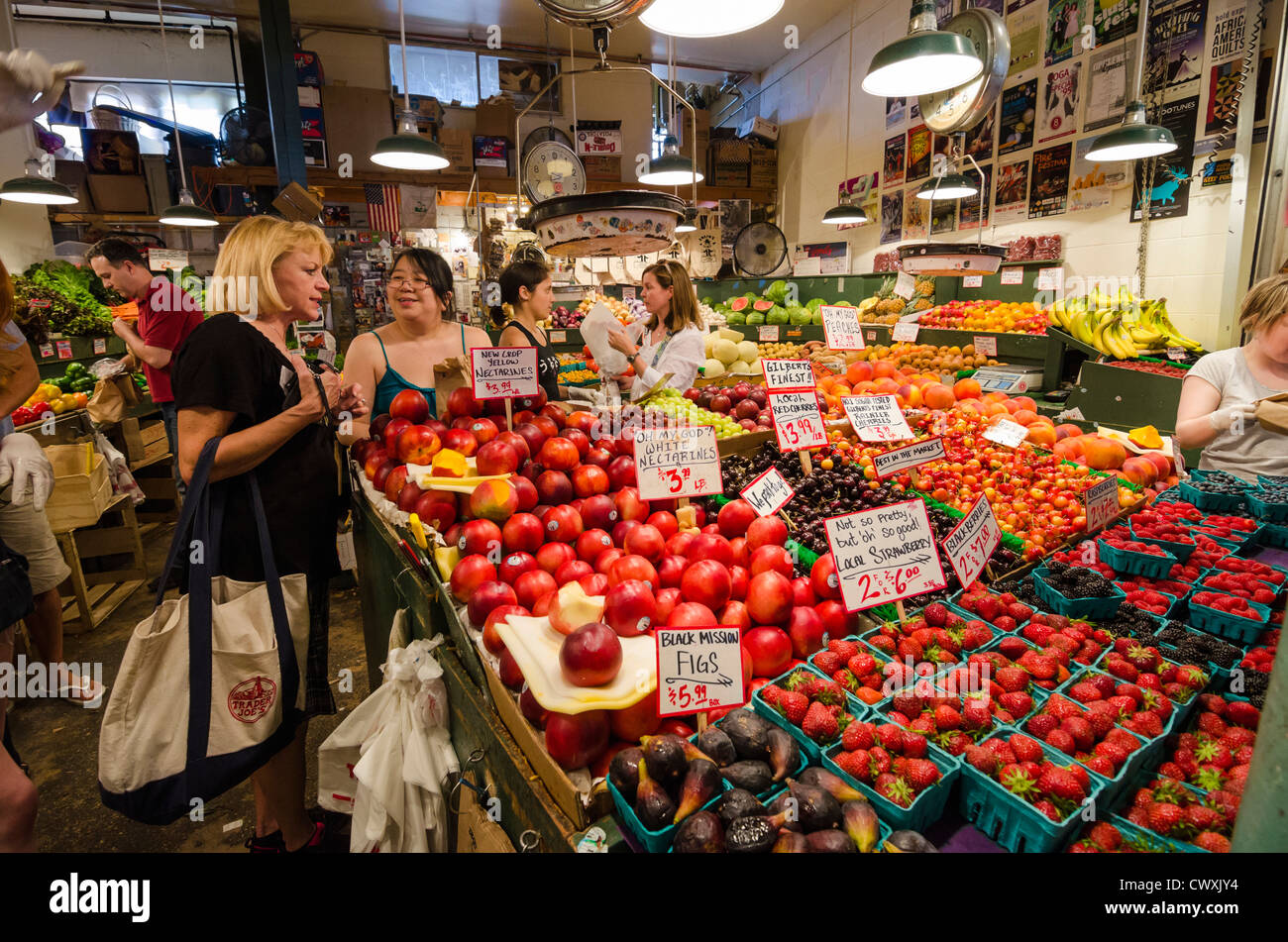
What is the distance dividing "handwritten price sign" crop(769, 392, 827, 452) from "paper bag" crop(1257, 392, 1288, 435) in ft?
6.04

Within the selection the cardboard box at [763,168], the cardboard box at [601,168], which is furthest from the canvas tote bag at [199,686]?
the cardboard box at [763,168]

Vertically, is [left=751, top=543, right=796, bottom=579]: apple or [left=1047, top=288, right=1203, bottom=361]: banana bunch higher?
[left=1047, top=288, right=1203, bottom=361]: banana bunch

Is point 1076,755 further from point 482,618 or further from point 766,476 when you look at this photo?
point 482,618

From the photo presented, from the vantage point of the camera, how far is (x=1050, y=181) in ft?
19.0

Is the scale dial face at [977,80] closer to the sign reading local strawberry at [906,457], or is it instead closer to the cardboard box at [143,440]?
the sign reading local strawberry at [906,457]

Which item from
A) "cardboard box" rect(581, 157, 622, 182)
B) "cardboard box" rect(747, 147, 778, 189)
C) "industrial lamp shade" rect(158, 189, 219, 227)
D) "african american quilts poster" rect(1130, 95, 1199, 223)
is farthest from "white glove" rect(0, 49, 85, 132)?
"cardboard box" rect(747, 147, 778, 189)

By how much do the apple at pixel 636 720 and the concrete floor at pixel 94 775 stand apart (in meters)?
2.19

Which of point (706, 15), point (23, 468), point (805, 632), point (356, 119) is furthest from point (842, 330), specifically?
point (356, 119)

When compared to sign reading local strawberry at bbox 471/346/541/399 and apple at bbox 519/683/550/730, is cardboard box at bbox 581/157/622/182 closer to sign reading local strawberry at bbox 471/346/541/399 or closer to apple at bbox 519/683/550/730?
sign reading local strawberry at bbox 471/346/541/399

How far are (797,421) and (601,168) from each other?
26.0 feet

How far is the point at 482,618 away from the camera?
1564mm

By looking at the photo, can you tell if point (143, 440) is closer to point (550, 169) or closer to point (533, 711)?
point (550, 169)

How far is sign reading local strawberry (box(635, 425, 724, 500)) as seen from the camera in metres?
1.89
